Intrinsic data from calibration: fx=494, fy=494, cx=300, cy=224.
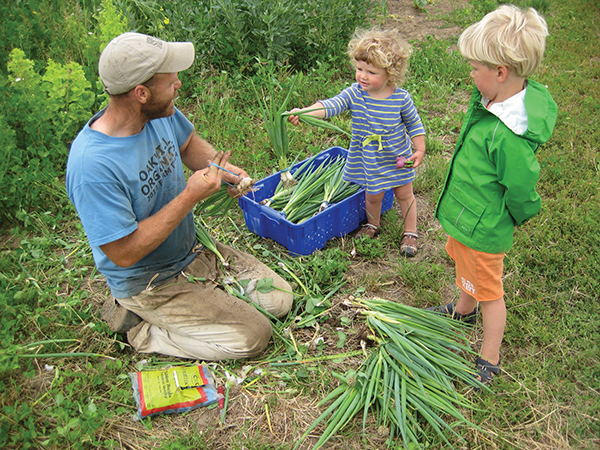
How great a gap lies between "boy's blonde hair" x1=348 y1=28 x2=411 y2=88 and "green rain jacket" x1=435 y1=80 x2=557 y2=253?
800 millimetres

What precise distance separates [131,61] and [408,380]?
191 cm

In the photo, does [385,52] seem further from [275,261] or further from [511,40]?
[275,261]

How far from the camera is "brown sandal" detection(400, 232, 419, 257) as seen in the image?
325cm

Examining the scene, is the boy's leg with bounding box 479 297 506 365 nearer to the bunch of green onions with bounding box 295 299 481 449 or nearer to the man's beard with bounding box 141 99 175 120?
the bunch of green onions with bounding box 295 299 481 449

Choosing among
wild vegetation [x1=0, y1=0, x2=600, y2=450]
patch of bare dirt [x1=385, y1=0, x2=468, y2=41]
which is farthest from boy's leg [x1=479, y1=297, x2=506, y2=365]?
patch of bare dirt [x1=385, y1=0, x2=468, y2=41]

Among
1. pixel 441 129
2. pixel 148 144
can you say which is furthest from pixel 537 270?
pixel 148 144

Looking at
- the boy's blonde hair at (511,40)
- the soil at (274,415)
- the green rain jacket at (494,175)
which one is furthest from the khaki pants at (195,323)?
the boy's blonde hair at (511,40)

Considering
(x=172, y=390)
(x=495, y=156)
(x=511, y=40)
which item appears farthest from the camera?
(x=172, y=390)

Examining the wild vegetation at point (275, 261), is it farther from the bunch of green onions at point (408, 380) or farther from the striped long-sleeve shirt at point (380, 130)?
the striped long-sleeve shirt at point (380, 130)

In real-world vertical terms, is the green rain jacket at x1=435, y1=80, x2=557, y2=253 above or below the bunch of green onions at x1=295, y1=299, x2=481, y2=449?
above

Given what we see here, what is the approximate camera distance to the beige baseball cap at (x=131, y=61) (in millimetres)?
2141

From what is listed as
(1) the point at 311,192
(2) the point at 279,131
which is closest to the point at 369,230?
(1) the point at 311,192

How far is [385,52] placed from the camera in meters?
2.85

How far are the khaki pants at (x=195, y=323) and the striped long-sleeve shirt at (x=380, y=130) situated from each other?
3.91 feet
